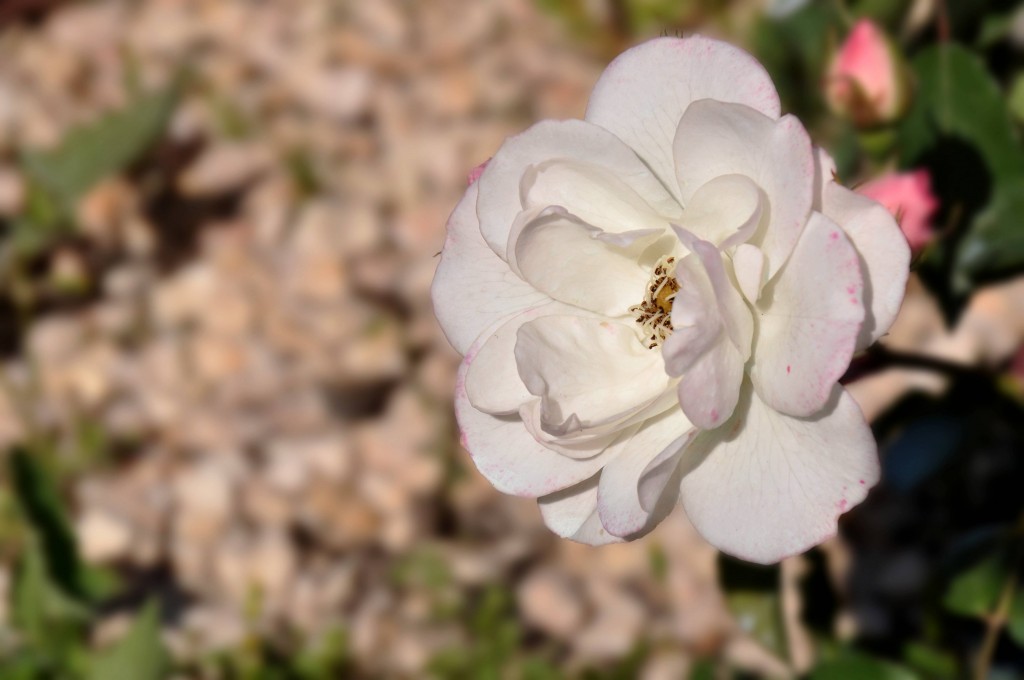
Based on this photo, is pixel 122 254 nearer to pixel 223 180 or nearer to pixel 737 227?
pixel 223 180

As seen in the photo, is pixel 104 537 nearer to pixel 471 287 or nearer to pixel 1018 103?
pixel 471 287

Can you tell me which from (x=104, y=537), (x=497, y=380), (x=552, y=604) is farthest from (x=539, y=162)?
(x=104, y=537)

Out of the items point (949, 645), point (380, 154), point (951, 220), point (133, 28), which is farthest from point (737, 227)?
point (133, 28)

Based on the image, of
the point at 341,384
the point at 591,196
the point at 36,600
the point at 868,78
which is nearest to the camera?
the point at 591,196

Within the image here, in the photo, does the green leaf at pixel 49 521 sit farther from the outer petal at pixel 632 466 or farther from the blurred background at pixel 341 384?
the outer petal at pixel 632 466

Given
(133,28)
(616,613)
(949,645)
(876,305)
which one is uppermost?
(876,305)
